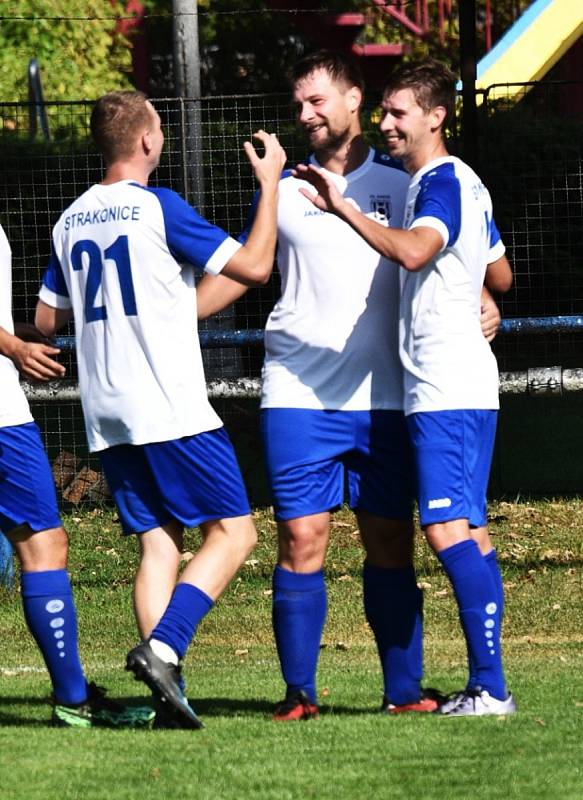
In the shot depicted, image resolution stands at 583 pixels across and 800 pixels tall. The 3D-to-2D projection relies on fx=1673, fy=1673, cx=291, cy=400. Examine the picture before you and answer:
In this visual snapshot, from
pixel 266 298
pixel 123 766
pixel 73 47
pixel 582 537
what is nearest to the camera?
pixel 123 766

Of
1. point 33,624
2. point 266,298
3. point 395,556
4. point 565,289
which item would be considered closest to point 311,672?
point 395,556

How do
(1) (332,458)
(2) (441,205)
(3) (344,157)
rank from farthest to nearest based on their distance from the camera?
1. (3) (344,157)
2. (1) (332,458)
3. (2) (441,205)

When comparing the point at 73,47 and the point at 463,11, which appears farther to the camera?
the point at 73,47

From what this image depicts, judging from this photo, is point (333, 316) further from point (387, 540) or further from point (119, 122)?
point (119, 122)

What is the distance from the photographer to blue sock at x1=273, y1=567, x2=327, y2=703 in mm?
5512

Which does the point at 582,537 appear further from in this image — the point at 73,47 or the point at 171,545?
the point at 73,47

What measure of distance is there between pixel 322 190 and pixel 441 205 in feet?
1.29

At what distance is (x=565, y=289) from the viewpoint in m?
12.7

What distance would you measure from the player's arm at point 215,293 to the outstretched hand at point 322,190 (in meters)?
0.51

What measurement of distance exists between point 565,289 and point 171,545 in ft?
25.2

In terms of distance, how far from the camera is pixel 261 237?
5277mm

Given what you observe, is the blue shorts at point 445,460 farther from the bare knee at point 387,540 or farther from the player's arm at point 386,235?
the player's arm at point 386,235

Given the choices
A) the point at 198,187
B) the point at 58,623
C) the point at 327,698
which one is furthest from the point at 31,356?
the point at 198,187

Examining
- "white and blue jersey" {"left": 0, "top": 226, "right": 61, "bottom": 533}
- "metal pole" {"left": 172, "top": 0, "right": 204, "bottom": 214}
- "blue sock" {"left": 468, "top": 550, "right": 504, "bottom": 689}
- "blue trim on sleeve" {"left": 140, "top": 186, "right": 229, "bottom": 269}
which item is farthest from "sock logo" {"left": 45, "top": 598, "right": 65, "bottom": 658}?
"metal pole" {"left": 172, "top": 0, "right": 204, "bottom": 214}
